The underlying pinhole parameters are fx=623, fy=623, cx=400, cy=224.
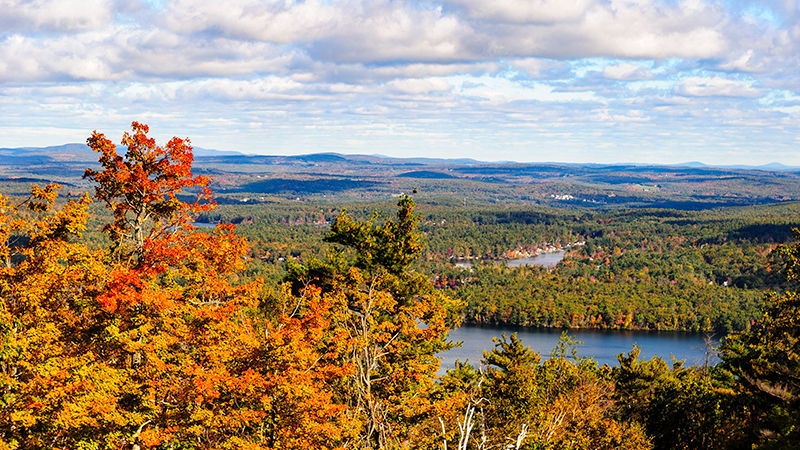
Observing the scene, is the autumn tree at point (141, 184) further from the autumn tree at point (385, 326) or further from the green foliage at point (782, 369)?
the green foliage at point (782, 369)

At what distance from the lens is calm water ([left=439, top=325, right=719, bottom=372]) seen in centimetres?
10962

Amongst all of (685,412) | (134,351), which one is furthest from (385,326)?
(685,412)

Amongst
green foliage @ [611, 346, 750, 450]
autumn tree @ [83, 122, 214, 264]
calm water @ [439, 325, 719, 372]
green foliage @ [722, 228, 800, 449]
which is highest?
autumn tree @ [83, 122, 214, 264]

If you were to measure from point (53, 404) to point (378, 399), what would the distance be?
1132cm

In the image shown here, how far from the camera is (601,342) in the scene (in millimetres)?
128375

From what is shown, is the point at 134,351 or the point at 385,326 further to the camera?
the point at 385,326

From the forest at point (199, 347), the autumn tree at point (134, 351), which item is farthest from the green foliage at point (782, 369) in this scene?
the autumn tree at point (134, 351)

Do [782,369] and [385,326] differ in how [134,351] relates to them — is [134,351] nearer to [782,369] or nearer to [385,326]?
[385,326]

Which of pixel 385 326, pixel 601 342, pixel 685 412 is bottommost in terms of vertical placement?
pixel 601 342

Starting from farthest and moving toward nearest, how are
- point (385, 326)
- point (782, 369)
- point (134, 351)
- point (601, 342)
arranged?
point (601, 342), point (385, 326), point (782, 369), point (134, 351)

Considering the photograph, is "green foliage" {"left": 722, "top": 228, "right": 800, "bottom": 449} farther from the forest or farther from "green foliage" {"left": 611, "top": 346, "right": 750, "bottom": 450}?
"green foliage" {"left": 611, "top": 346, "right": 750, "bottom": 450}

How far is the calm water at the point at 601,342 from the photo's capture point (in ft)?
360

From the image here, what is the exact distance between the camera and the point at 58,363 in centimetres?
1831

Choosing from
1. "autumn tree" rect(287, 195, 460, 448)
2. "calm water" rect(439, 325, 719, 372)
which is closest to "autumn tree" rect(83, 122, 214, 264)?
"autumn tree" rect(287, 195, 460, 448)
